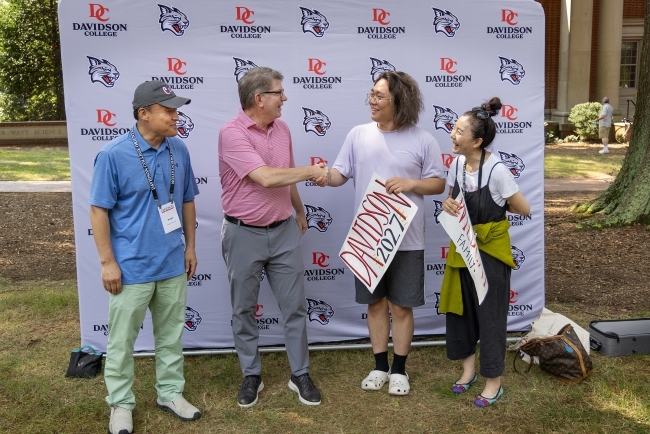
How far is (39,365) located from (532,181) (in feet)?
13.0

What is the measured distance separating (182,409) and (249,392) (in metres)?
0.44

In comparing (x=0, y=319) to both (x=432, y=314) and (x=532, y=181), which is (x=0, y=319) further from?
(x=532, y=181)

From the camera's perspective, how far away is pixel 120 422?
3715mm

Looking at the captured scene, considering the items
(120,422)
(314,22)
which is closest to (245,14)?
(314,22)

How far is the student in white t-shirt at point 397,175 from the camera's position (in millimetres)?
4000

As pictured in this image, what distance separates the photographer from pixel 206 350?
16.3ft

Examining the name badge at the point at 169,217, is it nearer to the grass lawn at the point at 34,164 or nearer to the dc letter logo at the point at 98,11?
the dc letter logo at the point at 98,11

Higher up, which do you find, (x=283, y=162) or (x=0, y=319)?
(x=283, y=162)

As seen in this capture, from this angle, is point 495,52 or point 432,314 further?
point 432,314

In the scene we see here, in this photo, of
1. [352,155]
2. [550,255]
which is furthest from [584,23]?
[352,155]

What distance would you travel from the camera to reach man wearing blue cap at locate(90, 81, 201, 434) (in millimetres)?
3508

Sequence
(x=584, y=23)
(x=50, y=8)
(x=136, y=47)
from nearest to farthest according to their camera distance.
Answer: (x=136, y=47)
(x=584, y=23)
(x=50, y=8)

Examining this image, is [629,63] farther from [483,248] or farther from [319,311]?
[483,248]

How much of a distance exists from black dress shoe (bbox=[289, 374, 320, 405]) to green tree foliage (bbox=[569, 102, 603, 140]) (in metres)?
18.4
